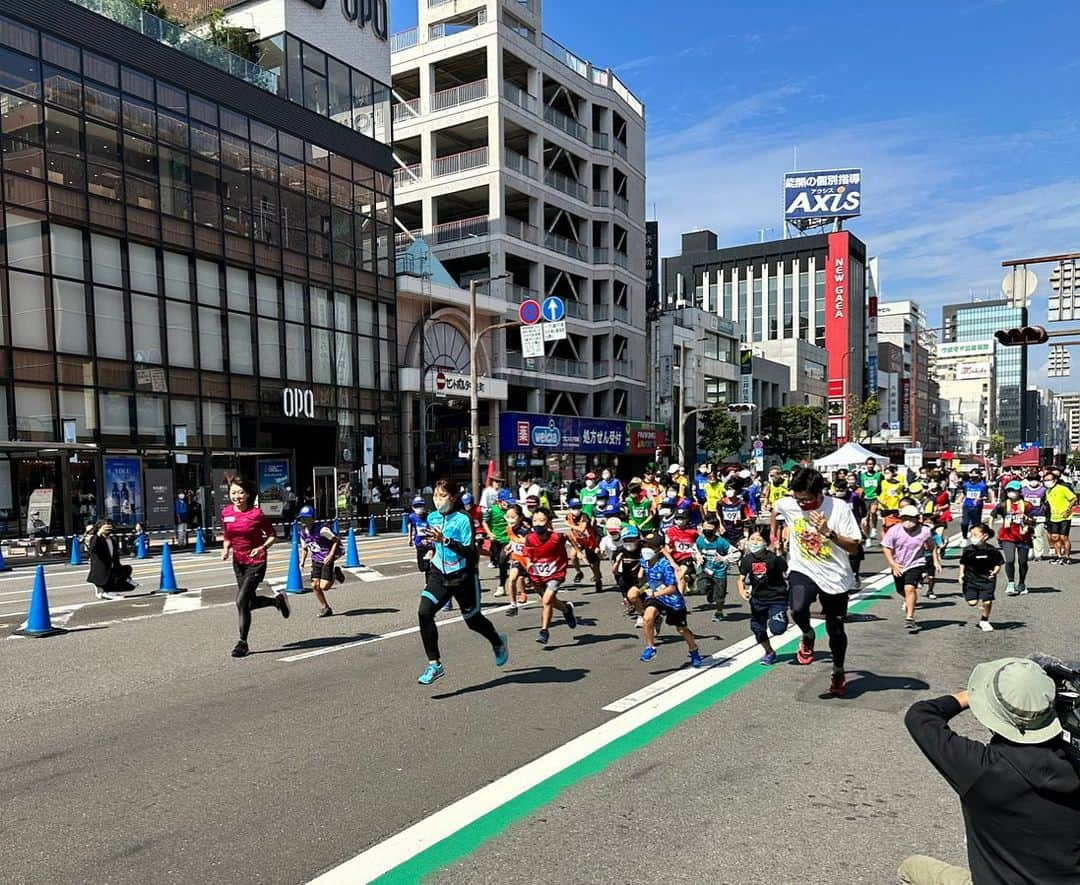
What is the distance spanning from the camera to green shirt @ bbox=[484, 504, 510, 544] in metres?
12.2

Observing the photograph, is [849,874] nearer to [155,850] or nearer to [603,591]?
[155,850]

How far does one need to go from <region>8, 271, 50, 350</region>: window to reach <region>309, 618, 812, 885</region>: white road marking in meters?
21.8

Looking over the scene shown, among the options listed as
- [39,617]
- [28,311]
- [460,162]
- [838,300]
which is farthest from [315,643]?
[838,300]

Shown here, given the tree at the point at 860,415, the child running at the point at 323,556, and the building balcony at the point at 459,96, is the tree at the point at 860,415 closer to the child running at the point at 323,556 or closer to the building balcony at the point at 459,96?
the building balcony at the point at 459,96

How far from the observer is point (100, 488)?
22891mm

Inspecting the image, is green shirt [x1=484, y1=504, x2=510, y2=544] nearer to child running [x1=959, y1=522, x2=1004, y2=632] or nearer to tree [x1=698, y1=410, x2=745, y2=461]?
child running [x1=959, y1=522, x2=1004, y2=632]

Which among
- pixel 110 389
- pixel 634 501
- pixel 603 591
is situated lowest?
pixel 603 591

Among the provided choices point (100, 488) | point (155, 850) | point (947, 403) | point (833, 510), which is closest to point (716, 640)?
point (833, 510)

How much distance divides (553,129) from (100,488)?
3070 cm

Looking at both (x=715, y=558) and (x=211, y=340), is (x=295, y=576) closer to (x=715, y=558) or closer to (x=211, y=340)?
(x=715, y=558)

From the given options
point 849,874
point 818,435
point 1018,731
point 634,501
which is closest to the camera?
point 1018,731

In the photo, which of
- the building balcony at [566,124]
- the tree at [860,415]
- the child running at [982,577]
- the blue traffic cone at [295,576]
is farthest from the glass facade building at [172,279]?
the tree at [860,415]

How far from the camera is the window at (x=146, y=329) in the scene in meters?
24.5

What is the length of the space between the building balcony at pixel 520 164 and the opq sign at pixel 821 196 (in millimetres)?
74455
